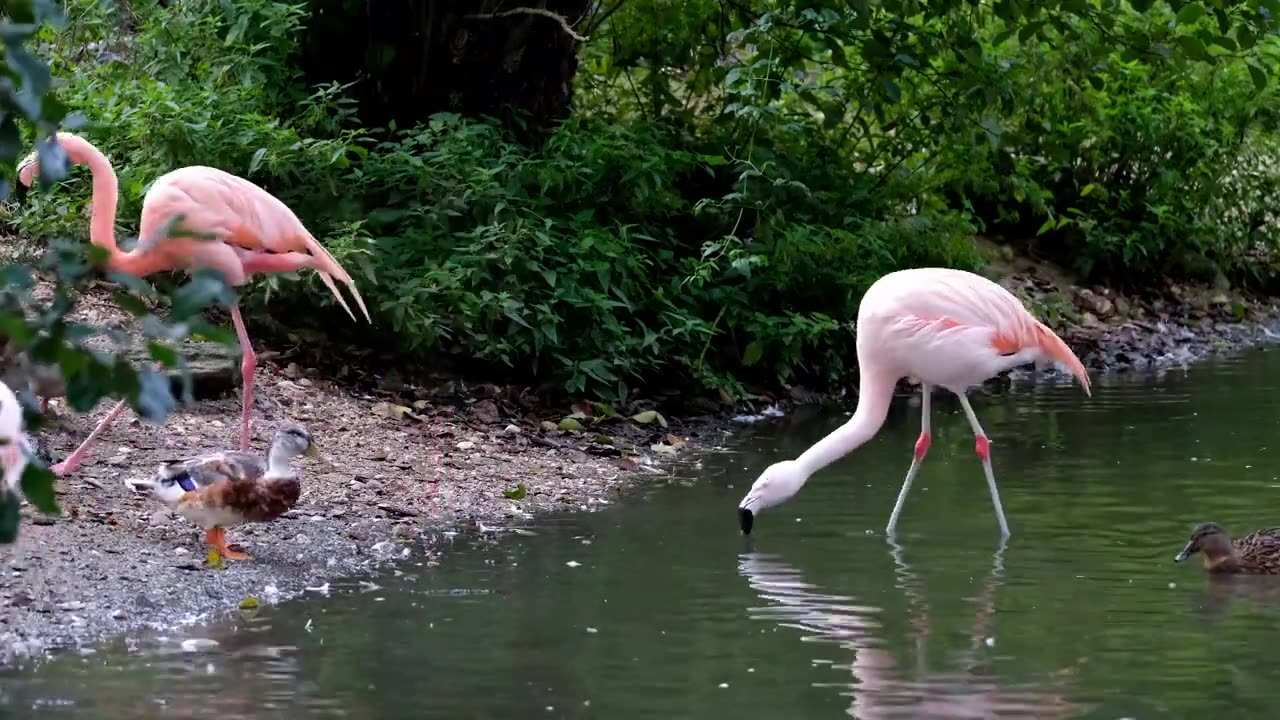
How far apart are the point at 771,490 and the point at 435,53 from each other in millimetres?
4838

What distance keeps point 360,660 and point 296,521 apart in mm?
2011

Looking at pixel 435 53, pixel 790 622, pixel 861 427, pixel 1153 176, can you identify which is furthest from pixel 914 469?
pixel 1153 176

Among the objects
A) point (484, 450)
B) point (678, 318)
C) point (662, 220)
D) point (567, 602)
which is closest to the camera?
point (567, 602)

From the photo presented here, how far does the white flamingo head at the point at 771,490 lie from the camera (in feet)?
24.7

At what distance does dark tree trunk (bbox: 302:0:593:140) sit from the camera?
11203 millimetres

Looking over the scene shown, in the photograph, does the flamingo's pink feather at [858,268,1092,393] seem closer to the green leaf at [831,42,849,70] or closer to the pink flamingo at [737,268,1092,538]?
the pink flamingo at [737,268,1092,538]

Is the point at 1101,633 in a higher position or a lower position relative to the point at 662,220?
lower

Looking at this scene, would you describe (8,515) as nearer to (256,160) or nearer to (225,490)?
(225,490)

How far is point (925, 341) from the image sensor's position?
784cm

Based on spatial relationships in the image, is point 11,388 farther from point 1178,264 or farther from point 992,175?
point 1178,264

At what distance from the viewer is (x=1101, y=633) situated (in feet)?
18.7

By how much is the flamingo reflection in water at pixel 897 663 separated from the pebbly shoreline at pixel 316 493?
1478mm

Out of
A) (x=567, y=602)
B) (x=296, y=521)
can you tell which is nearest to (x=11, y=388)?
(x=296, y=521)

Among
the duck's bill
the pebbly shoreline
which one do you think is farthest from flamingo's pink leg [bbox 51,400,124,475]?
the duck's bill
